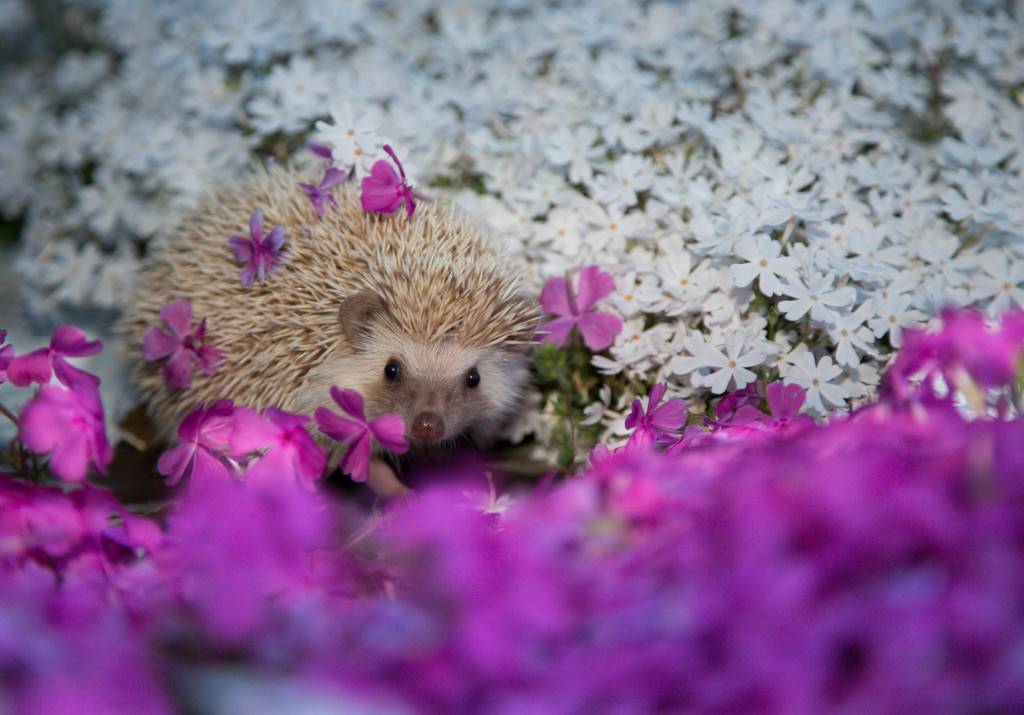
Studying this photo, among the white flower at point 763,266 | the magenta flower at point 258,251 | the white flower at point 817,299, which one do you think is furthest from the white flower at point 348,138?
the white flower at point 817,299

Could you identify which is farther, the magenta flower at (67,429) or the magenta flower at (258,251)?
the magenta flower at (258,251)

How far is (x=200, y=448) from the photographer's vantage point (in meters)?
1.32

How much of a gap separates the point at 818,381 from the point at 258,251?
3.94 feet

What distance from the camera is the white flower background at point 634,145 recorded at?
1.65 meters

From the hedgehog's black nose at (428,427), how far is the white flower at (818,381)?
2.35 ft

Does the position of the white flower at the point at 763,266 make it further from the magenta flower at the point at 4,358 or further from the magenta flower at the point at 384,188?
the magenta flower at the point at 4,358

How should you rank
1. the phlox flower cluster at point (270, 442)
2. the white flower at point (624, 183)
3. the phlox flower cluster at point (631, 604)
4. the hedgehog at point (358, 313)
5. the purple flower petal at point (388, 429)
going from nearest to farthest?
the phlox flower cluster at point (631, 604)
the phlox flower cluster at point (270, 442)
the purple flower petal at point (388, 429)
the hedgehog at point (358, 313)
the white flower at point (624, 183)

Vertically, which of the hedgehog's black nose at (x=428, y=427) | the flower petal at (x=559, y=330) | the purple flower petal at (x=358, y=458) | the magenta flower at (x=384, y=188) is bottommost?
the hedgehog's black nose at (x=428, y=427)

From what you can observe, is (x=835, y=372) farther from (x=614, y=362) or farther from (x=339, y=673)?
(x=339, y=673)

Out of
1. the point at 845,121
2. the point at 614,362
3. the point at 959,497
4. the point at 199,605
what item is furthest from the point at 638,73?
the point at 199,605

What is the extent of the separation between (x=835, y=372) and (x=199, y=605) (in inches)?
48.5

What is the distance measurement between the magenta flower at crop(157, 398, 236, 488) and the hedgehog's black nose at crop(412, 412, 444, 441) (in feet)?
1.27

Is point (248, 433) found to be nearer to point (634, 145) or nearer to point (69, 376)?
point (69, 376)

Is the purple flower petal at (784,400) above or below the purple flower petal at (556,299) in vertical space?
above
